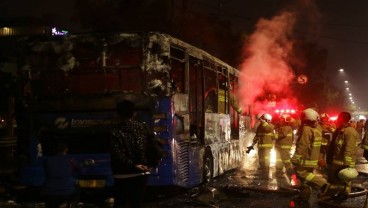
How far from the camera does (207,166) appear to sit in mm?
11820

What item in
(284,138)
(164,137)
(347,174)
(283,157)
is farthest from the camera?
(283,157)

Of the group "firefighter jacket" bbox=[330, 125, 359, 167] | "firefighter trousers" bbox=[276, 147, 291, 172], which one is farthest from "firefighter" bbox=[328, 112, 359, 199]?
"firefighter trousers" bbox=[276, 147, 291, 172]

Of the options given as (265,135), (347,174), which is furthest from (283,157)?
(347,174)

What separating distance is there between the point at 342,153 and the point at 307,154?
775mm

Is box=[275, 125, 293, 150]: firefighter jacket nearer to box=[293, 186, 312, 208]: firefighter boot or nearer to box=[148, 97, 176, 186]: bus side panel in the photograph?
box=[293, 186, 312, 208]: firefighter boot

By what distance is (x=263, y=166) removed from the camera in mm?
15023

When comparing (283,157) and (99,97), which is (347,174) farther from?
(283,157)

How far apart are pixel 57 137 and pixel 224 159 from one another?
564 centimetres

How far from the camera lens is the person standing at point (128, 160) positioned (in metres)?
5.30

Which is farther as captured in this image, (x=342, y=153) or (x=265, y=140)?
(x=265, y=140)

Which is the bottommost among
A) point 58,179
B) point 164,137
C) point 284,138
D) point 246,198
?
point 246,198

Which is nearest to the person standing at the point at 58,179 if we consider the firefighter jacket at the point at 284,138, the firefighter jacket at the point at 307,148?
the firefighter jacket at the point at 307,148

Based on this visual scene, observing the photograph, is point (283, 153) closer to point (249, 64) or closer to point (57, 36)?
point (57, 36)

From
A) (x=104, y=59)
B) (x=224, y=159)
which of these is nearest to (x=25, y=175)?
(x=104, y=59)
